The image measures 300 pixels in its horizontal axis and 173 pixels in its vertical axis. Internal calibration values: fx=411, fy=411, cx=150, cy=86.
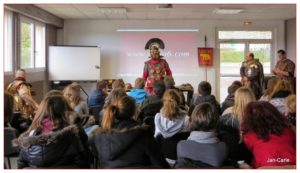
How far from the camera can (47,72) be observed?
10.2 m

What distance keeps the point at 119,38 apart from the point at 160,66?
4.30m

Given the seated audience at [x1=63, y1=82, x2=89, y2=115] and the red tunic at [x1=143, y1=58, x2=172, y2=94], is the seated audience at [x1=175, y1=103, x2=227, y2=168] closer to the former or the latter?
the seated audience at [x1=63, y1=82, x2=89, y2=115]

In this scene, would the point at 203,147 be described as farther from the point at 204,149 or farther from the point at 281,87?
the point at 281,87

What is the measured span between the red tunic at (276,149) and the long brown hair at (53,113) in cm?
127

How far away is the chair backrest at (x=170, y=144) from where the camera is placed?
3.34 meters

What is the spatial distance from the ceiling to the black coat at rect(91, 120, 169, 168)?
5.69 m

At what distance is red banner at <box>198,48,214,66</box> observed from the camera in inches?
431

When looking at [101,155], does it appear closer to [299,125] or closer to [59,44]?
[299,125]

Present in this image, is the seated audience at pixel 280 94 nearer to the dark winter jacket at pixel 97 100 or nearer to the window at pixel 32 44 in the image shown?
the dark winter jacket at pixel 97 100

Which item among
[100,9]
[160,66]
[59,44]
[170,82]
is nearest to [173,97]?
[170,82]

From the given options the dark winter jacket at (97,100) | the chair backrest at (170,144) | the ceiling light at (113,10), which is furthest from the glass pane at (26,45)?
the chair backrest at (170,144)

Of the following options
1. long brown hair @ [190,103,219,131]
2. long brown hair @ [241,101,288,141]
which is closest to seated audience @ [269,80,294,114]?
long brown hair @ [241,101,288,141]

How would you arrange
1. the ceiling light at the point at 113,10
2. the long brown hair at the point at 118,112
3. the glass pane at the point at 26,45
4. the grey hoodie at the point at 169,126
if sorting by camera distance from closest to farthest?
the long brown hair at the point at 118,112, the grey hoodie at the point at 169,126, the glass pane at the point at 26,45, the ceiling light at the point at 113,10

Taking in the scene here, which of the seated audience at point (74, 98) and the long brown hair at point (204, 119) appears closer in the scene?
the long brown hair at point (204, 119)
